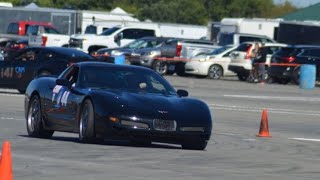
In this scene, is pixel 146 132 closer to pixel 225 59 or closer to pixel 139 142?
pixel 139 142

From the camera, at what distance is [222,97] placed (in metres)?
33.8

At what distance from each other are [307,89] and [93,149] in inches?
1087

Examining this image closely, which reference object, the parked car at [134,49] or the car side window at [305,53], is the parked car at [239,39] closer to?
the parked car at [134,49]

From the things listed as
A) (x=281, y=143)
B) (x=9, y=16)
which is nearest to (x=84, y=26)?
(x=9, y=16)

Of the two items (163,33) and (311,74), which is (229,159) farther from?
(163,33)

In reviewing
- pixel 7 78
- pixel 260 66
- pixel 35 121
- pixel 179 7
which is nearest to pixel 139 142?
pixel 35 121

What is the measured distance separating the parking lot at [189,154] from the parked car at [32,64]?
4272mm

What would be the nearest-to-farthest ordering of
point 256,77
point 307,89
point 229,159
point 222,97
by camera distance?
point 229,159, point 222,97, point 307,89, point 256,77

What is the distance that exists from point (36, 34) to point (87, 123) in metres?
41.9

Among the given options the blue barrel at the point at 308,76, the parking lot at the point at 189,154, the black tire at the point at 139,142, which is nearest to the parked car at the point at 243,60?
the blue barrel at the point at 308,76

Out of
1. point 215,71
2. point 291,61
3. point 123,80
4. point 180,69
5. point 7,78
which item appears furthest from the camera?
point 180,69

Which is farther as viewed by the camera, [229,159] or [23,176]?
[229,159]

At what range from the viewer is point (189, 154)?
50.3 feet

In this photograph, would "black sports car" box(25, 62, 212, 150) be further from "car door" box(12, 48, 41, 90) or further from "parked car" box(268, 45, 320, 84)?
"parked car" box(268, 45, 320, 84)
